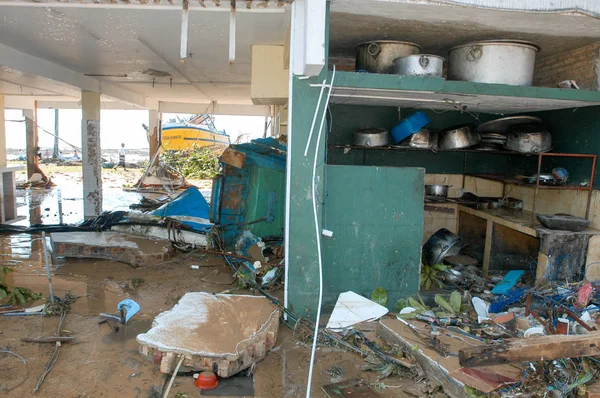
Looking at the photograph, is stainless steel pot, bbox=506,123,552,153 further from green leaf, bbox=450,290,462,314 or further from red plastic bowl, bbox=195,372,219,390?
red plastic bowl, bbox=195,372,219,390

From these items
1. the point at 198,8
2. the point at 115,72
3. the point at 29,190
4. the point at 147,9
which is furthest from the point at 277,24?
the point at 29,190

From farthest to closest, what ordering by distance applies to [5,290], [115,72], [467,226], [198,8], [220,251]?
[115,72]
[467,226]
[220,251]
[5,290]
[198,8]

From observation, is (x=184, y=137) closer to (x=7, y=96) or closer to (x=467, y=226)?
(x=7, y=96)

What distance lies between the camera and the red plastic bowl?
3.99m

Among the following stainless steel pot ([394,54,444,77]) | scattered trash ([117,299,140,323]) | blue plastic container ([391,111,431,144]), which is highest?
stainless steel pot ([394,54,444,77])

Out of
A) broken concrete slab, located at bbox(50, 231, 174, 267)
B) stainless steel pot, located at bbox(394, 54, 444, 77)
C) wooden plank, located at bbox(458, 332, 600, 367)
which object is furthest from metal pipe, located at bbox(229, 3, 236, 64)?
broken concrete slab, located at bbox(50, 231, 174, 267)

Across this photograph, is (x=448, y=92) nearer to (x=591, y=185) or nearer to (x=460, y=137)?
(x=460, y=137)

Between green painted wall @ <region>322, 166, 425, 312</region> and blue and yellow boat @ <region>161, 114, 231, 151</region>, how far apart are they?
1955 cm

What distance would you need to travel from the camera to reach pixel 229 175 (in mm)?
8102

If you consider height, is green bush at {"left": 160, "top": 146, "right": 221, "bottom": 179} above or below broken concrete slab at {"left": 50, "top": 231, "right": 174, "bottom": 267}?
above

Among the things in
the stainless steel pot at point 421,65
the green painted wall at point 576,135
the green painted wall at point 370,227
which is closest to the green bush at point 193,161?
Answer: the green painted wall at point 576,135

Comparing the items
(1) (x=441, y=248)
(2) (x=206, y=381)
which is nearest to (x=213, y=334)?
(2) (x=206, y=381)

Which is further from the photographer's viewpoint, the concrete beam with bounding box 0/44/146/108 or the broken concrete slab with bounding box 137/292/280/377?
the concrete beam with bounding box 0/44/146/108

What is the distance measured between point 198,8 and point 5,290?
453cm
